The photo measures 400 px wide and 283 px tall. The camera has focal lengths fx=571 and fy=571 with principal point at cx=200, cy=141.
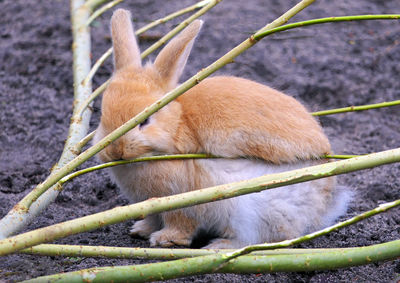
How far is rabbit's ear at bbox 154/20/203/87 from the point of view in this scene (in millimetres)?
3205

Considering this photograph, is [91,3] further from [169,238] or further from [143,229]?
[169,238]

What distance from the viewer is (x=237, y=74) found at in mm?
5156

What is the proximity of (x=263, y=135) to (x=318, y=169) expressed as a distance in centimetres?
90

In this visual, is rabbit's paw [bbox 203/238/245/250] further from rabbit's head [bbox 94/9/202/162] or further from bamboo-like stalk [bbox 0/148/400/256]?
bamboo-like stalk [bbox 0/148/400/256]

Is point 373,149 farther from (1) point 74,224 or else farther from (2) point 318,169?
(1) point 74,224

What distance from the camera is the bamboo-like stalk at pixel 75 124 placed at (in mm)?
2760

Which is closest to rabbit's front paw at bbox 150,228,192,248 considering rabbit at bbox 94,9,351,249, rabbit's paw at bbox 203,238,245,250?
rabbit at bbox 94,9,351,249

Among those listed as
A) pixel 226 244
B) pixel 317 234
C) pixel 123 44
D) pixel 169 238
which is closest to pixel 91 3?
pixel 123 44

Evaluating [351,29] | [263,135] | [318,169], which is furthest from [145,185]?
[351,29]

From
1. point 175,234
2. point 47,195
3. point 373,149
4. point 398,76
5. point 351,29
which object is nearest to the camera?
point 47,195

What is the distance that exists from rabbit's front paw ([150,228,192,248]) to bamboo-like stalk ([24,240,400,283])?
96cm

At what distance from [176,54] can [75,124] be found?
2.65 ft

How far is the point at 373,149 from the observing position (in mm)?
4469

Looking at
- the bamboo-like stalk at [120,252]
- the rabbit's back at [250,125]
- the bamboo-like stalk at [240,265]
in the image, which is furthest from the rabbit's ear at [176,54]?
the bamboo-like stalk at [240,265]
